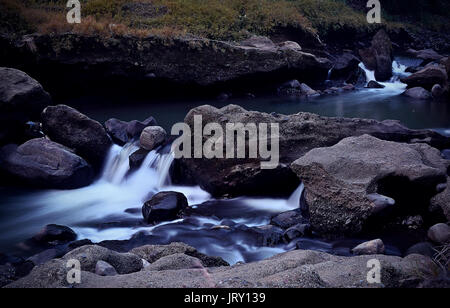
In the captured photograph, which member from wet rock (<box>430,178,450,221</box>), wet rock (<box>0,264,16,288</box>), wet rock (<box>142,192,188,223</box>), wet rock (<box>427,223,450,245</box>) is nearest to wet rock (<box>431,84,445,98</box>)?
wet rock (<box>430,178,450,221</box>)

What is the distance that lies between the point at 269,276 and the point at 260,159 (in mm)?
3912

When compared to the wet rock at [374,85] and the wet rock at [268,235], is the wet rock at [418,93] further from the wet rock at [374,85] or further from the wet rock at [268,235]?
the wet rock at [268,235]

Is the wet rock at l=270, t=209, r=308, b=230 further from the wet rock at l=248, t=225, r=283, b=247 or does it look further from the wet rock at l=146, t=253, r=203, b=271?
the wet rock at l=146, t=253, r=203, b=271

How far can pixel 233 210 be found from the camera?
285 inches

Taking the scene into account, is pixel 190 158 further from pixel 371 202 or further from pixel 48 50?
pixel 48 50

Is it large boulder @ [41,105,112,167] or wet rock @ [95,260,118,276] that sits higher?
large boulder @ [41,105,112,167]

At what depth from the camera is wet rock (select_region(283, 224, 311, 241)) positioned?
598cm

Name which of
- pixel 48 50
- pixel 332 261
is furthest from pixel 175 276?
pixel 48 50

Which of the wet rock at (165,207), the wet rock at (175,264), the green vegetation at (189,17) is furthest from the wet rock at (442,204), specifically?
the green vegetation at (189,17)

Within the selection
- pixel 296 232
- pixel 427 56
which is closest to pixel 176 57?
pixel 296 232

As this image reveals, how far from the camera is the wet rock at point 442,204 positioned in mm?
5898

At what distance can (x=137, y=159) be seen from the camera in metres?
9.25

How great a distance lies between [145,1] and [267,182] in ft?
40.9

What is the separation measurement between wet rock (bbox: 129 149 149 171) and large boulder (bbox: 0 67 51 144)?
224cm
